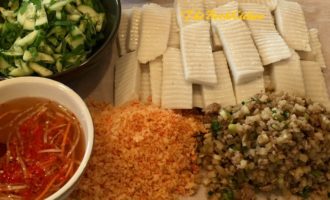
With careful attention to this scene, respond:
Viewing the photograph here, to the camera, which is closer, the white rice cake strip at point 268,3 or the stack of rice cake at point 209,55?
the stack of rice cake at point 209,55

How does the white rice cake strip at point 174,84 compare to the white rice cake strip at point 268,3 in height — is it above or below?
below

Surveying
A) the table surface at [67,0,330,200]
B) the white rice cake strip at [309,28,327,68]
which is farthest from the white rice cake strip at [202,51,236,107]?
the white rice cake strip at [309,28,327,68]

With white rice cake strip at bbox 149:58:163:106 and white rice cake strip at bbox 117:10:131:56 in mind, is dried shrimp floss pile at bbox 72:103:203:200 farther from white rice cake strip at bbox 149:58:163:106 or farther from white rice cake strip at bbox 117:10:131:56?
white rice cake strip at bbox 117:10:131:56

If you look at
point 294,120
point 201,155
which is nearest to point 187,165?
point 201,155

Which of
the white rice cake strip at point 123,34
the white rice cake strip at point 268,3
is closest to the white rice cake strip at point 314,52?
the white rice cake strip at point 268,3

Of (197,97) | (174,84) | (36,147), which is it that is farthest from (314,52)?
(36,147)

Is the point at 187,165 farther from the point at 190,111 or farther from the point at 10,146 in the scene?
the point at 10,146

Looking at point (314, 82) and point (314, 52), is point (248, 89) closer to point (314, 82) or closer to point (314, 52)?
point (314, 82)

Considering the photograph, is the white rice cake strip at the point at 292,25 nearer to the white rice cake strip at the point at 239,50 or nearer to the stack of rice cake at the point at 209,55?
the stack of rice cake at the point at 209,55
